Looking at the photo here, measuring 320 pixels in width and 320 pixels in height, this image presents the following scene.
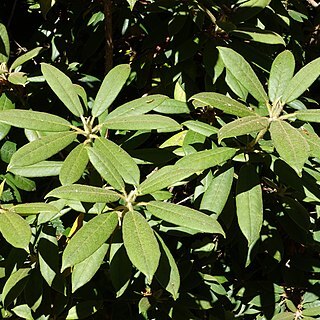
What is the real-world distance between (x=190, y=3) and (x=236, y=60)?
1.17 feet

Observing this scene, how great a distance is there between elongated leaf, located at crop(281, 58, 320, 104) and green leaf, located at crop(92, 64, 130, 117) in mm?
408

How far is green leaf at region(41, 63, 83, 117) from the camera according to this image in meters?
1.34

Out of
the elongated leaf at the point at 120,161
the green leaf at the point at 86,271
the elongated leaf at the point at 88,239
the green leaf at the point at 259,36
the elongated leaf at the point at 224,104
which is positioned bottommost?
the green leaf at the point at 86,271

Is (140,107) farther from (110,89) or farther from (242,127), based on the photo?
(242,127)

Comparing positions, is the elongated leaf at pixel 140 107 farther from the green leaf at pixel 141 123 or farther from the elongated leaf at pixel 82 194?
the elongated leaf at pixel 82 194

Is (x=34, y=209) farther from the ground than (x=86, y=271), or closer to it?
farther from the ground

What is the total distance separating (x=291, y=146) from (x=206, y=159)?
27cm

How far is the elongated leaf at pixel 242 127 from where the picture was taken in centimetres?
109

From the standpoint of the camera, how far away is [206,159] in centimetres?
131

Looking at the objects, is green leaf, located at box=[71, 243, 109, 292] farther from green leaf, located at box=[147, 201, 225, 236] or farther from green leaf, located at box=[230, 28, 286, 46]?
green leaf, located at box=[230, 28, 286, 46]

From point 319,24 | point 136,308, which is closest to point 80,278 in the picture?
point 136,308

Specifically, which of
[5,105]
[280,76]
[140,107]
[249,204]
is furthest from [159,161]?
[5,105]

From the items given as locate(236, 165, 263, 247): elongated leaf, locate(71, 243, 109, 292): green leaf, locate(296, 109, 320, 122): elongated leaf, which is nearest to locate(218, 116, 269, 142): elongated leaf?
locate(296, 109, 320, 122): elongated leaf

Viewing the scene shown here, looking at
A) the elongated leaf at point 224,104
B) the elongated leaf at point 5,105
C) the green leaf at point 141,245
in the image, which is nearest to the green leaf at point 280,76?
the elongated leaf at point 224,104
